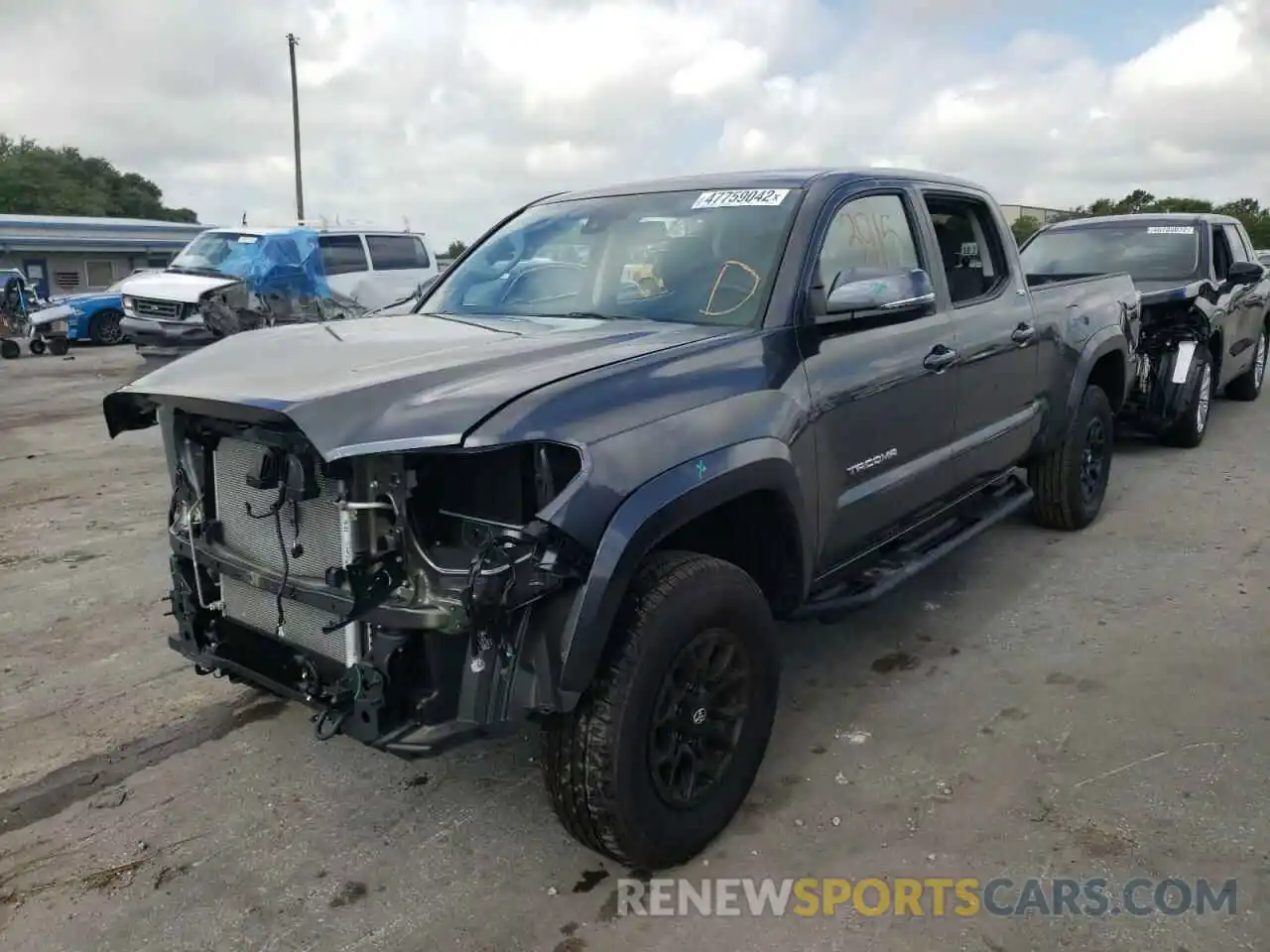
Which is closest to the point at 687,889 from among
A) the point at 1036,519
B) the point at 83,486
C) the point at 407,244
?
the point at 1036,519

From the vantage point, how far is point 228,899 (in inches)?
106

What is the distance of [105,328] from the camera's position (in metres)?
19.0

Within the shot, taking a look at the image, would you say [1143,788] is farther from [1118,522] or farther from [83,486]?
[83,486]

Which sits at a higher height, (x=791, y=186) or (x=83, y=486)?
(x=791, y=186)

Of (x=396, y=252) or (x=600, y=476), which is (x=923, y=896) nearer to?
(x=600, y=476)

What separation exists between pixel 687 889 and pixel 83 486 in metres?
6.21

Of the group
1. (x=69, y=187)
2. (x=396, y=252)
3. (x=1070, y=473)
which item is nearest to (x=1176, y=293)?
(x=1070, y=473)

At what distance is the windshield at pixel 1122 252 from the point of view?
8336mm

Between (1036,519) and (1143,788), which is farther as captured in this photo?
(1036,519)

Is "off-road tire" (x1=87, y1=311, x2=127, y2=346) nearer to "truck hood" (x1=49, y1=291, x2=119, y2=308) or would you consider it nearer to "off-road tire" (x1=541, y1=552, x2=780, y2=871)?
"truck hood" (x1=49, y1=291, x2=119, y2=308)

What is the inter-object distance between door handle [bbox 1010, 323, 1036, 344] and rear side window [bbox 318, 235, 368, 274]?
38.1ft

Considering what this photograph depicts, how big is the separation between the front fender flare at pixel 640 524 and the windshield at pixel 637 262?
1.99 ft

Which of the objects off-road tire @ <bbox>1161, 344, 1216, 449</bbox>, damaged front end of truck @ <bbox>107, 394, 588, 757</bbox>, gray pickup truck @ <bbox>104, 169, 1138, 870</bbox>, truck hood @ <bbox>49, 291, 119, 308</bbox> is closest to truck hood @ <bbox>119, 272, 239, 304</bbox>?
truck hood @ <bbox>49, 291, 119, 308</bbox>

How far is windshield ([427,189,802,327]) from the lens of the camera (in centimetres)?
338
